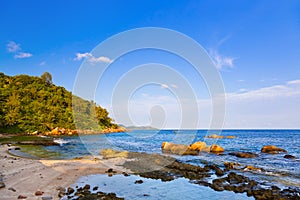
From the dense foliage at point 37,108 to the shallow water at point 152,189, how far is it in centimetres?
5522

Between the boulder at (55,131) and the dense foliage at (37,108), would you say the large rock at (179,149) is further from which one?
the dense foliage at (37,108)

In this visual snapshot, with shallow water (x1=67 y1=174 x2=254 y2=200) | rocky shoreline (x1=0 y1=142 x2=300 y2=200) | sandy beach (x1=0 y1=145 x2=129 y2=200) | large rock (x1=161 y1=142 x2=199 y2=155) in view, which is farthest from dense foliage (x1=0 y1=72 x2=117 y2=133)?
shallow water (x1=67 y1=174 x2=254 y2=200)

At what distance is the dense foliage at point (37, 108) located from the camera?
61188mm

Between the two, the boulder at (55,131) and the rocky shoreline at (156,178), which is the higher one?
the boulder at (55,131)

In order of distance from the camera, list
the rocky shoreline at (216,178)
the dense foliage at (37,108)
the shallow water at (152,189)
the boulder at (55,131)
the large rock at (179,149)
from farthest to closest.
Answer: the boulder at (55,131), the dense foliage at (37,108), the large rock at (179,149), the rocky shoreline at (216,178), the shallow water at (152,189)

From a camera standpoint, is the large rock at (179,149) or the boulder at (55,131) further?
the boulder at (55,131)

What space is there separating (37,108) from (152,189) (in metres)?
67.9

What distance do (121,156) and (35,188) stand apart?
12.5 meters

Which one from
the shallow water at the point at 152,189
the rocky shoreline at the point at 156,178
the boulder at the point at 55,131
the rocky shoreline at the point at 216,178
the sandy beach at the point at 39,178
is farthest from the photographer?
the boulder at the point at 55,131

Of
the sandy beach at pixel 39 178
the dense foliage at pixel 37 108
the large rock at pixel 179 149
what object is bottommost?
the sandy beach at pixel 39 178

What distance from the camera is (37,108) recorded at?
229ft

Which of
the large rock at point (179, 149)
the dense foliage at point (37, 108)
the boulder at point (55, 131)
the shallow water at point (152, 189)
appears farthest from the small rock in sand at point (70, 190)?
the boulder at point (55, 131)

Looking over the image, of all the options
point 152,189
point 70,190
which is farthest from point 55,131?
point 152,189

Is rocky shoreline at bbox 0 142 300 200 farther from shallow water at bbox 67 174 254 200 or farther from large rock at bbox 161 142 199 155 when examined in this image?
large rock at bbox 161 142 199 155
